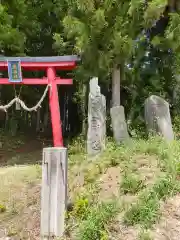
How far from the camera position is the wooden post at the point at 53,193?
16.9 feet

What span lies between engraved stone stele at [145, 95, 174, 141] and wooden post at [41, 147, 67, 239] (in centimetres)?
340

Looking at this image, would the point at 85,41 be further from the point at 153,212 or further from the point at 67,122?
the point at 67,122

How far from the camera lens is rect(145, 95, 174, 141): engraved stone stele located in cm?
820

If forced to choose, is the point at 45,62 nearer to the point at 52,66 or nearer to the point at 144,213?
the point at 52,66

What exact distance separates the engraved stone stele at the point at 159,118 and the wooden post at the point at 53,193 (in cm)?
340

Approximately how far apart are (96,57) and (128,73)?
4.78 ft

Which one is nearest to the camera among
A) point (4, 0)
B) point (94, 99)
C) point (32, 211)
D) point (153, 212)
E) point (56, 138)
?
point (153, 212)

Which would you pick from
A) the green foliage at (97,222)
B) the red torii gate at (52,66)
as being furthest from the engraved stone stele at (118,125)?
the green foliage at (97,222)

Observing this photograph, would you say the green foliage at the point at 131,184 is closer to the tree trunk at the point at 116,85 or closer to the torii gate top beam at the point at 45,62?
the tree trunk at the point at 116,85

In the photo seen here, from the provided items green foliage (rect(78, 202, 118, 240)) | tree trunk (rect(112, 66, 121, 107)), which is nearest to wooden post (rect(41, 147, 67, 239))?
green foliage (rect(78, 202, 118, 240))

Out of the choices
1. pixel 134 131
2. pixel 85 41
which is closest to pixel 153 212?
pixel 134 131

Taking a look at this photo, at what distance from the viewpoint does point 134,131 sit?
9727 mm

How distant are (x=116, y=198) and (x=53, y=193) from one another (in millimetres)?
899

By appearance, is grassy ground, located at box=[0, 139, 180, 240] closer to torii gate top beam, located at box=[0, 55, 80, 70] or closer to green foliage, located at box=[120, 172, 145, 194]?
green foliage, located at box=[120, 172, 145, 194]
